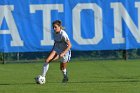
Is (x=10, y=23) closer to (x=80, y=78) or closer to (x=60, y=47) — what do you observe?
(x=80, y=78)

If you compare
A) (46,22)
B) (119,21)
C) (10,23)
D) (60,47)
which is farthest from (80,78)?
(119,21)

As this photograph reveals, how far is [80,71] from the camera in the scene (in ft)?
66.4

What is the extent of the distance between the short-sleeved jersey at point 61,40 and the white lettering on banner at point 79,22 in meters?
8.17

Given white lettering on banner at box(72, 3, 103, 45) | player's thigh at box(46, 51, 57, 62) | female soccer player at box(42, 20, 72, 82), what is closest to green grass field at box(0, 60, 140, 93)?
female soccer player at box(42, 20, 72, 82)

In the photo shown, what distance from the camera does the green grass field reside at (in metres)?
13.9

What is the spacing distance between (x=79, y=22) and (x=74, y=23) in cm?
21

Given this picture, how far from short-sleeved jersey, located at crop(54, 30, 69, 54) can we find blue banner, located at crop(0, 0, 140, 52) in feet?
25.2

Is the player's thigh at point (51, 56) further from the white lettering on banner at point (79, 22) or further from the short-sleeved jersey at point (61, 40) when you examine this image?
the white lettering on banner at point (79, 22)

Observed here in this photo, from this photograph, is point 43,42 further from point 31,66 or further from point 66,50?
point 66,50

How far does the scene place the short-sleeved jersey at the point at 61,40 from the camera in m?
15.7

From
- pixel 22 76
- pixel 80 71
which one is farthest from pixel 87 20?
pixel 22 76

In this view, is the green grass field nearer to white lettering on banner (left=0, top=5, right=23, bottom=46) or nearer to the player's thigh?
the player's thigh

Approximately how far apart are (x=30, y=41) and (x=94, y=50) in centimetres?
271

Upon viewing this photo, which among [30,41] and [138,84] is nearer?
[138,84]
